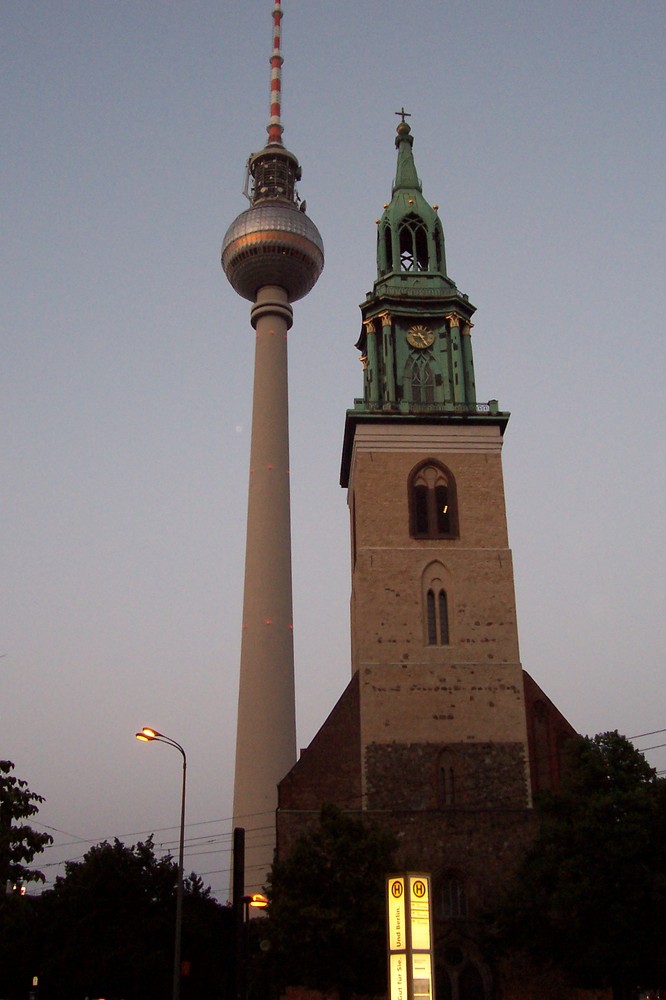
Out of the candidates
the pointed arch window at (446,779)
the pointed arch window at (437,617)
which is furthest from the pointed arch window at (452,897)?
the pointed arch window at (437,617)

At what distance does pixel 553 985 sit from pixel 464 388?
2685cm

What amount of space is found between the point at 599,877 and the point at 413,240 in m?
36.8

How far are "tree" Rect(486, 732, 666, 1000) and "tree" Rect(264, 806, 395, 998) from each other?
14.9 ft

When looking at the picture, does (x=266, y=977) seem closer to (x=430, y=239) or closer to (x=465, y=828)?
(x=465, y=828)

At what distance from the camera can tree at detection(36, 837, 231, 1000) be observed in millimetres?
41128

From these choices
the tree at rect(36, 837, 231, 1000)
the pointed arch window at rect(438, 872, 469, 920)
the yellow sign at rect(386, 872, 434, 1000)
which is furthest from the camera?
the pointed arch window at rect(438, 872, 469, 920)

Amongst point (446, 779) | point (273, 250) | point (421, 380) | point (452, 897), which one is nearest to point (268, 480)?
point (421, 380)

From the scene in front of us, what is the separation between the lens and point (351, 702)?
46750 mm

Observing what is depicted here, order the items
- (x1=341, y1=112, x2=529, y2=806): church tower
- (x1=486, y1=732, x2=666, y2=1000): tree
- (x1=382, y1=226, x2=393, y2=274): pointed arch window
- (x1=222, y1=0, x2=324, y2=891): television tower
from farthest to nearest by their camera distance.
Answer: (x1=382, y1=226, x2=393, y2=274): pointed arch window
(x1=222, y1=0, x2=324, y2=891): television tower
(x1=341, y1=112, x2=529, y2=806): church tower
(x1=486, y1=732, x2=666, y2=1000): tree

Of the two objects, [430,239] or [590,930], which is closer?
[590,930]

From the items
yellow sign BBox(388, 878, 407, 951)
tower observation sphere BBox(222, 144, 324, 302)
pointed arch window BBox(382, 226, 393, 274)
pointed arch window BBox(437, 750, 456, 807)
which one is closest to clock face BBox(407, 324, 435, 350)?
pointed arch window BBox(382, 226, 393, 274)

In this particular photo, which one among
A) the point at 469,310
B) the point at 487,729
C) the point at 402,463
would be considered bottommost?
the point at 487,729

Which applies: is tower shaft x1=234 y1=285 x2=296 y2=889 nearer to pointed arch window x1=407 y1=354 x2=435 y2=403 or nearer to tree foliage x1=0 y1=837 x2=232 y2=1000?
tree foliage x1=0 y1=837 x2=232 y2=1000

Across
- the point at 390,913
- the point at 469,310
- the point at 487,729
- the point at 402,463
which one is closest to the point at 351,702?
the point at 487,729
